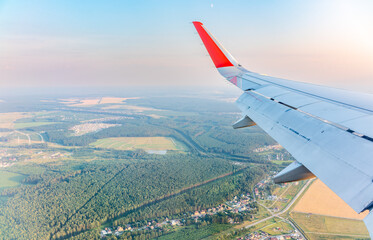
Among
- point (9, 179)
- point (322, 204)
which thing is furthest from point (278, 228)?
point (9, 179)

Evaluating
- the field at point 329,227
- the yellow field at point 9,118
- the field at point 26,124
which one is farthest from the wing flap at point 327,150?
the yellow field at point 9,118

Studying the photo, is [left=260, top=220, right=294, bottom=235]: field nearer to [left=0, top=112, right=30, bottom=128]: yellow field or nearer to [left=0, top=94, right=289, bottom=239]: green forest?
[left=0, top=94, right=289, bottom=239]: green forest

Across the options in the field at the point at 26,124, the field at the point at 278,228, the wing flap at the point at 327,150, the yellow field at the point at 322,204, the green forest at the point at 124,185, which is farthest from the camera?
the field at the point at 26,124

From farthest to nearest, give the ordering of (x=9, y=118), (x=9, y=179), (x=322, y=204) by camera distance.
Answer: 1. (x=9, y=118)
2. (x=9, y=179)
3. (x=322, y=204)

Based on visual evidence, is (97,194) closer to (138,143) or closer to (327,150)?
(138,143)

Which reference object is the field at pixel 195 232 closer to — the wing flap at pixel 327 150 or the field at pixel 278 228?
the field at pixel 278 228

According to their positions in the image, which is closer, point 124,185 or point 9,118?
point 124,185
